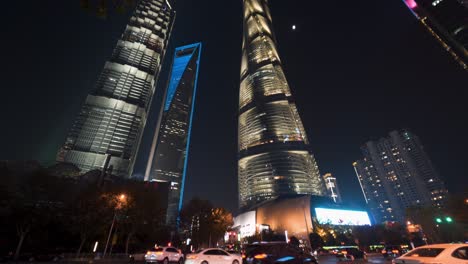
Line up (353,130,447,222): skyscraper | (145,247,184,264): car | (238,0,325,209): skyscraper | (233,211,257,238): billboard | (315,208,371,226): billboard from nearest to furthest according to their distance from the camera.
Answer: (145,247,184,264): car
(315,208,371,226): billboard
(233,211,257,238): billboard
(353,130,447,222): skyscraper
(238,0,325,209): skyscraper

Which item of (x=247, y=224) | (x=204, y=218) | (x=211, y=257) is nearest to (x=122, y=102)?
(x=247, y=224)

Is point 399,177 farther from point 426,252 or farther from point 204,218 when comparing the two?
point 426,252

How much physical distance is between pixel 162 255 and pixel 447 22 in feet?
313

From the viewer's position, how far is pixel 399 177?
14812 centimetres

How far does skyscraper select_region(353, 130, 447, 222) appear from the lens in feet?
445

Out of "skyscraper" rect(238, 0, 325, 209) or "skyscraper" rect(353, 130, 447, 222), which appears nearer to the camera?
"skyscraper" rect(353, 130, 447, 222)

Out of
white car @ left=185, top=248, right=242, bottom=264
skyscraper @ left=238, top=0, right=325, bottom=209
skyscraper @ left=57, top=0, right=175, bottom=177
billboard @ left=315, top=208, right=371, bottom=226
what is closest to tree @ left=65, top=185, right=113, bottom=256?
white car @ left=185, top=248, right=242, bottom=264

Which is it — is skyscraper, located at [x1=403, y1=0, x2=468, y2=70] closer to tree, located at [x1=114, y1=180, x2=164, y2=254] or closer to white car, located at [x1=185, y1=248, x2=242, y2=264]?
white car, located at [x1=185, y1=248, x2=242, y2=264]

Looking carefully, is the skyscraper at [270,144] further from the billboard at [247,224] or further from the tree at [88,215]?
the tree at [88,215]

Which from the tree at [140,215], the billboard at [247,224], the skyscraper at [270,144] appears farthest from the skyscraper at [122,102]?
the skyscraper at [270,144]

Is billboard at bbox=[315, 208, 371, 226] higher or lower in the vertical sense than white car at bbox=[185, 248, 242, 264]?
higher

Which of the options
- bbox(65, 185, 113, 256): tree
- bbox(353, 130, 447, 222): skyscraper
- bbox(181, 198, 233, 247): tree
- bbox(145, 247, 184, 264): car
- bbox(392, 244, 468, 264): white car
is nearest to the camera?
bbox(392, 244, 468, 264): white car

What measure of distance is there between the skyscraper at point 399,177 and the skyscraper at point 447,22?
99.6m

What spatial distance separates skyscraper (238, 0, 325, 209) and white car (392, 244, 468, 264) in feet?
417
